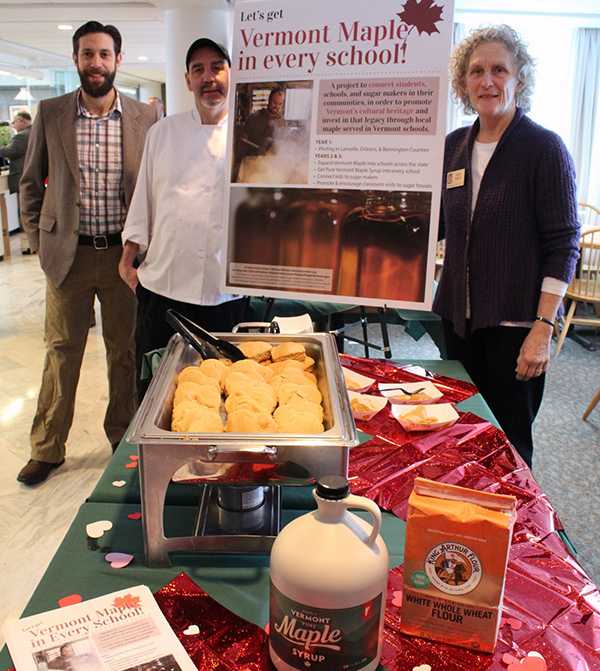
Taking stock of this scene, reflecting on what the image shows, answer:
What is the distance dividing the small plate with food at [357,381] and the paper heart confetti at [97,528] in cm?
70

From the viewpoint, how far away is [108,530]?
918 mm

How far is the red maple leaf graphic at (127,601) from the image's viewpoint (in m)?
0.75

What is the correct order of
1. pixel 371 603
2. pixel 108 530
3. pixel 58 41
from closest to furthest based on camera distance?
pixel 371 603, pixel 108 530, pixel 58 41

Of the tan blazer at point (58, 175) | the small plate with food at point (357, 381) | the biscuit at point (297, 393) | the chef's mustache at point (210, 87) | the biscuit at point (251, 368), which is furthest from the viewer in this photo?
the tan blazer at point (58, 175)

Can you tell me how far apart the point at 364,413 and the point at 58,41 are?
32.9 feet

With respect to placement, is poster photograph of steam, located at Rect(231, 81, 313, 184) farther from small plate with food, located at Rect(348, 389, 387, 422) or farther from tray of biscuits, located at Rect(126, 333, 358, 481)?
small plate with food, located at Rect(348, 389, 387, 422)

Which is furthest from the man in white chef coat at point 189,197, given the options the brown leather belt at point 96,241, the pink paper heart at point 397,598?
the pink paper heart at point 397,598

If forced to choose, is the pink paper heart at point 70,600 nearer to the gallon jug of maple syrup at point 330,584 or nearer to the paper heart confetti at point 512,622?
the gallon jug of maple syrup at point 330,584

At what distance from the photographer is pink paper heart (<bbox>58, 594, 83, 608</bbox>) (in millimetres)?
750

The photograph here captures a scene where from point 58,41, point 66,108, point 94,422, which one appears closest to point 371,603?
point 66,108

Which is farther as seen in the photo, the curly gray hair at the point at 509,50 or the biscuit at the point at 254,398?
the curly gray hair at the point at 509,50

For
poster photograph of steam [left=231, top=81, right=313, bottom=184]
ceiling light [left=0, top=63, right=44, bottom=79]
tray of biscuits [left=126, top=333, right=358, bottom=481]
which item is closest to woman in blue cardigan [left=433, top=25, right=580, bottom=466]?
poster photograph of steam [left=231, top=81, right=313, bottom=184]

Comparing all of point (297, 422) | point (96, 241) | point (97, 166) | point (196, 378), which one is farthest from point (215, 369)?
point (97, 166)

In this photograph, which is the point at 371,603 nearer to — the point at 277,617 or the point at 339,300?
the point at 277,617
